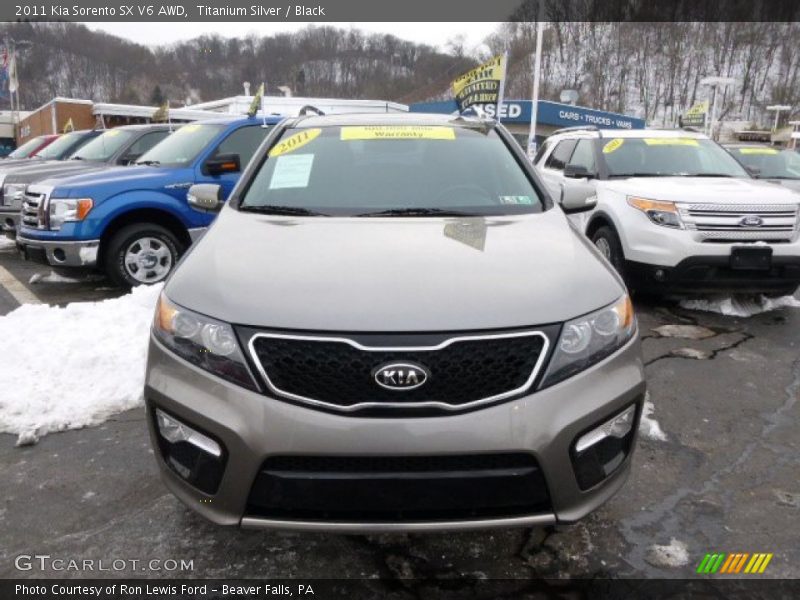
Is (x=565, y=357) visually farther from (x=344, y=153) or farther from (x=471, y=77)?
(x=471, y=77)

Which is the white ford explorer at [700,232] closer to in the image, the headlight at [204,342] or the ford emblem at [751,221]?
the ford emblem at [751,221]

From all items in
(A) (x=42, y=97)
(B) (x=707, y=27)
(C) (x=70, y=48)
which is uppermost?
(B) (x=707, y=27)

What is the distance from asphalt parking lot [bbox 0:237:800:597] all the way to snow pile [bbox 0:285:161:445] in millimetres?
169

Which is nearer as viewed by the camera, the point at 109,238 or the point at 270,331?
the point at 270,331

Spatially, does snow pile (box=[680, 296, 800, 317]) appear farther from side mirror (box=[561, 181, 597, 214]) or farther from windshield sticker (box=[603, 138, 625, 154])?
side mirror (box=[561, 181, 597, 214])

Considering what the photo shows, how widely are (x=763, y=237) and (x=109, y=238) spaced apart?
20.2 ft

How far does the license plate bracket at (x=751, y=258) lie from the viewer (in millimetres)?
5203

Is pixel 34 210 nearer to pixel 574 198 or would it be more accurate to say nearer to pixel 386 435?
pixel 574 198

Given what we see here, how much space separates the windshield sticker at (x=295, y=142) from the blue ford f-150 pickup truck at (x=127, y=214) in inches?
87.6

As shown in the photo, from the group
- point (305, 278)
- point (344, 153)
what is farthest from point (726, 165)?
point (305, 278)

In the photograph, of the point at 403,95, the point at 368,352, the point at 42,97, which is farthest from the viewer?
the point at 42,97

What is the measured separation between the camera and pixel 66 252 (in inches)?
238

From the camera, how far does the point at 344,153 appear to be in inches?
134

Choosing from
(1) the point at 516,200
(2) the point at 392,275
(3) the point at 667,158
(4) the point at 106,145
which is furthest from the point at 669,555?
(4) the point at 106,145
